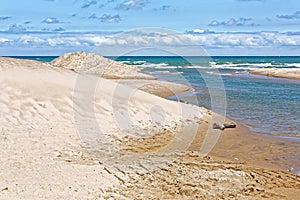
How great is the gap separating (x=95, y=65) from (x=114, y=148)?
3392cm

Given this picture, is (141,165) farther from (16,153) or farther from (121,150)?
(16,153)

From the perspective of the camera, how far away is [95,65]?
44.8 m

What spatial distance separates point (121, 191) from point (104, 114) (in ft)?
21.9

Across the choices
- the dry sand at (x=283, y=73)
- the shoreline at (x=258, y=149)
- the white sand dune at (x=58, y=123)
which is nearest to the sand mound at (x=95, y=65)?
the dry sand at (x=283, y=73)

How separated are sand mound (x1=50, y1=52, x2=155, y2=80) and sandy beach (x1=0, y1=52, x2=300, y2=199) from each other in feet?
82.2

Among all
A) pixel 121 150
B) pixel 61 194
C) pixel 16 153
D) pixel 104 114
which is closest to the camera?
pixel 61 194

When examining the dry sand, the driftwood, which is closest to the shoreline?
the driftwood

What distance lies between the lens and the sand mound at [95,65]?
43.0 meters

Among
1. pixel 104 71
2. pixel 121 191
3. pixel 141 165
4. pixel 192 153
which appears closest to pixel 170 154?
pixel 192 153

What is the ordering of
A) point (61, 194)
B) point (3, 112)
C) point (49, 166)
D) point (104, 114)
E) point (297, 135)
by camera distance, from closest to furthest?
1. point (61, 194)
2. point (49, 166)
3. point (3, 112)
4. point (104, 114)
5. point (297, 135)

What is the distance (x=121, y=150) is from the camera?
11406 mm

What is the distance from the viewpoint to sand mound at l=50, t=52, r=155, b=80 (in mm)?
42969

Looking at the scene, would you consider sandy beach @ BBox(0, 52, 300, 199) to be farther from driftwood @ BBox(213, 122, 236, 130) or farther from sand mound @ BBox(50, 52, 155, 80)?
sand mound @ BBox(50, 52, 155, 80)

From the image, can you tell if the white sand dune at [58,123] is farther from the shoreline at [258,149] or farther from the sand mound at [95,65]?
the sand mound at [95,65]
